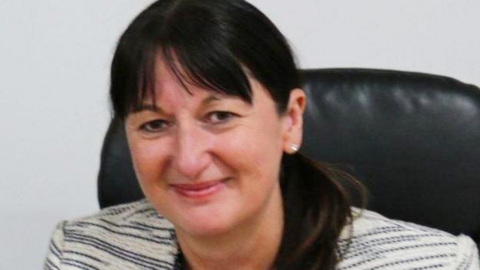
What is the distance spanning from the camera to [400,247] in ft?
3.94

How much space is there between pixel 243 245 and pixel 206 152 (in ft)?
0.66

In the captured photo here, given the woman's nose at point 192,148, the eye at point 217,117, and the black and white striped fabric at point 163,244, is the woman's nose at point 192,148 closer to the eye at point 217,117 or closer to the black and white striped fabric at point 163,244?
the eye at point 217,117

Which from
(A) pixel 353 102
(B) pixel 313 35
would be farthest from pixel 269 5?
(A) pixel 353 102

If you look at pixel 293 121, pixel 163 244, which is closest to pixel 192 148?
pixel 293 121

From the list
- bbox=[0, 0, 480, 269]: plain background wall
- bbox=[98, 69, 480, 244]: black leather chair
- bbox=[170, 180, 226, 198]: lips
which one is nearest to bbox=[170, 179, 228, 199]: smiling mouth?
bbox=[170, 180, 226, 198]: lips

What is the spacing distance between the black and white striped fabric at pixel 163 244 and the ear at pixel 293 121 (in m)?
0.17

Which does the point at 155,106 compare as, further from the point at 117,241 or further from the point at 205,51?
the point at 117,241

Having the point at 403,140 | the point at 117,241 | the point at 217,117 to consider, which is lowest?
the point at 117,241

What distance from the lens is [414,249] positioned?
1.20m

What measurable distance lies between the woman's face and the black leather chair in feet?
0.59

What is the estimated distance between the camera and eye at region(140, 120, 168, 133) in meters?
1.06

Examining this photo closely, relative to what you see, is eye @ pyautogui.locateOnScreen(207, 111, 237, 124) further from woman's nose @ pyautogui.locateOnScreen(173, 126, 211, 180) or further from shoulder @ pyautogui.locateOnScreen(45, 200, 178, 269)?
shoulder @ pyautogui.locateOnScreen(45, 200, 178, 269)

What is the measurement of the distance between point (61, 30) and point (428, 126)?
851 mm

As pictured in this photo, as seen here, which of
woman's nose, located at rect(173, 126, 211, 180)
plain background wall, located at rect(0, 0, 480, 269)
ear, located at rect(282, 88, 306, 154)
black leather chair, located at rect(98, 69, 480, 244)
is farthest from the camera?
plain background wall, located at rect(0, 0, 480, 269)
